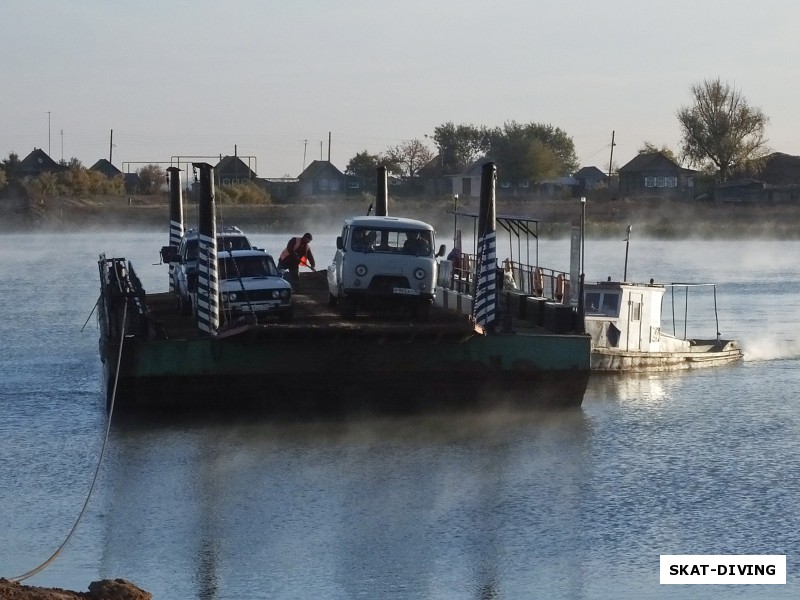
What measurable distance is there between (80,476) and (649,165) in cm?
11468

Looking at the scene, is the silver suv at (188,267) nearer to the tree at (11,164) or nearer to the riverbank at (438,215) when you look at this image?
the riverbank at (438,215)

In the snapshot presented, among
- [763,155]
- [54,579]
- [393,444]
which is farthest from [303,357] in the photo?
[763,155]

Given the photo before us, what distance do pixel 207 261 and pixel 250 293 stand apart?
172 cm

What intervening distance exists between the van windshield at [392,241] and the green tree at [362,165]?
116 m

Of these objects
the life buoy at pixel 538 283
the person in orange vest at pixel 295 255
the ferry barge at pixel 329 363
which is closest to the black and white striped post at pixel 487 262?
the ferry barge at pixel 329 363

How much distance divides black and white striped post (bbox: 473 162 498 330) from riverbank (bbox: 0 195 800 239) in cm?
6118

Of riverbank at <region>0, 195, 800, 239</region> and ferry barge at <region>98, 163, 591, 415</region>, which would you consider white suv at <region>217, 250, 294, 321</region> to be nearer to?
ferry barge at <region>98, 163, 591, 415</region>

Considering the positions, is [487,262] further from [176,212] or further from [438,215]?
[438,215]

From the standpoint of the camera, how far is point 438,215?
90750mm

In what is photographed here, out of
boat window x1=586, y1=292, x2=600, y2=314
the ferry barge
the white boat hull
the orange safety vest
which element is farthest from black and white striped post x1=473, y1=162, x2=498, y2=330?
the orange safety vest

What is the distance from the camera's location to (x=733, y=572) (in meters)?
14.5

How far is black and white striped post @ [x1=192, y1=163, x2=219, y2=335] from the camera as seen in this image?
76.1 feet

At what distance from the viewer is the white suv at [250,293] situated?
2475 cm

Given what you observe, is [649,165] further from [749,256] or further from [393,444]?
[393,444]
